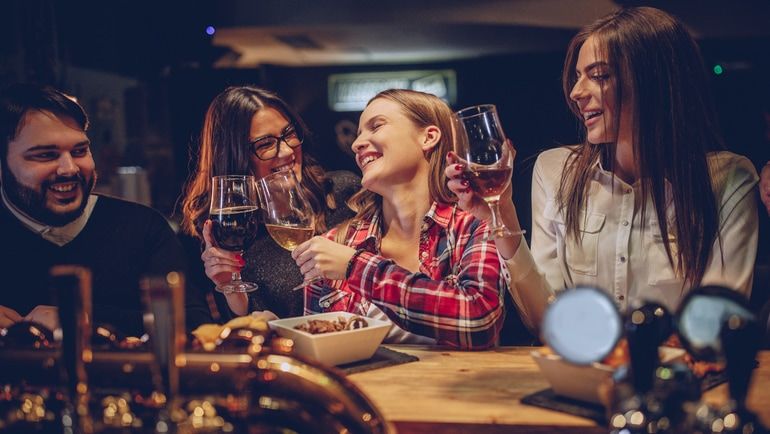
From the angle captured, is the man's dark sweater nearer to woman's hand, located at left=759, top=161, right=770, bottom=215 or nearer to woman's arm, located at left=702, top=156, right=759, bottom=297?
woman's arm, located at left=702, top=156, right=759, bottom=297

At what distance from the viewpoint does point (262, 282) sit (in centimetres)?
274

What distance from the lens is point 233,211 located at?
1.78m

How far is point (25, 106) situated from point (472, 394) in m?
1.86

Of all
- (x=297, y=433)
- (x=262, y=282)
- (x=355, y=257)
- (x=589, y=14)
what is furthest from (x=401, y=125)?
(x=589, y=14)

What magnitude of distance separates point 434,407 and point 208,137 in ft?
6.59

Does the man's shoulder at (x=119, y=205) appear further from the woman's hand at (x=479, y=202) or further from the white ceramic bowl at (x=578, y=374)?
the white ceramic bowl at (x=578, y=374)

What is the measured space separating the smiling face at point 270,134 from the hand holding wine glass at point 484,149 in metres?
1.20

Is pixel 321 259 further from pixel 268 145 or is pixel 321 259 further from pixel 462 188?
pixel 268 145

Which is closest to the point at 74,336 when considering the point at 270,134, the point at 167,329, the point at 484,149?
the point at 167,329

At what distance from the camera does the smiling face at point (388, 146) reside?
223 cm

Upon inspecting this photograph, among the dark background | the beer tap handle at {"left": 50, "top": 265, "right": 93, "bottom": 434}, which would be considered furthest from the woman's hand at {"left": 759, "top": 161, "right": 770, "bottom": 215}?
the dark background

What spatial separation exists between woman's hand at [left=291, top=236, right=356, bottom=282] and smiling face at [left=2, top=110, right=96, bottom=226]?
3.26ft

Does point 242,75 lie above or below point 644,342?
above

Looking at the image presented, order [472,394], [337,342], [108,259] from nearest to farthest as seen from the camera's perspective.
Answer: [472,394] → [337,342] → [108,259]
